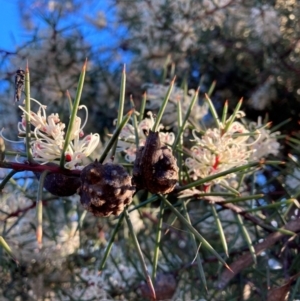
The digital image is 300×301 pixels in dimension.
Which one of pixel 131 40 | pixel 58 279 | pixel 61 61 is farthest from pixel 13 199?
pixel 131 40

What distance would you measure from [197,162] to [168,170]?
0.07 metres

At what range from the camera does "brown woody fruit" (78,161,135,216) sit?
0.68 feet

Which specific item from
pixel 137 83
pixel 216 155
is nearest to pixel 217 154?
pixel 216 155

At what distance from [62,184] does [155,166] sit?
35 millimetres

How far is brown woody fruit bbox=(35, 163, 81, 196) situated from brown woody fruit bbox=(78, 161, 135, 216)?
0.01 metres

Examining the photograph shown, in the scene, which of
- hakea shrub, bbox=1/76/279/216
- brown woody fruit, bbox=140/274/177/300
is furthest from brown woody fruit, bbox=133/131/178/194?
brown woody fruit, bbox=140/274/177/300

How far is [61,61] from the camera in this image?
648 millimetres

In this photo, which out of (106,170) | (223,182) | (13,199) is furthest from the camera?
(13,199)

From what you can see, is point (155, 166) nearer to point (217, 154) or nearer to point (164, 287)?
point (217, 154)

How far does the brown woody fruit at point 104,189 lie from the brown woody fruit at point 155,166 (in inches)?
0.6

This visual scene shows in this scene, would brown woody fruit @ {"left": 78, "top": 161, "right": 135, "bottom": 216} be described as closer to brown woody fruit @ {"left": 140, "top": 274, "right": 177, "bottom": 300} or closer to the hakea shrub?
the hakea shrub

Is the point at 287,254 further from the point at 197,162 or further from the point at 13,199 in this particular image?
the point at 13,199

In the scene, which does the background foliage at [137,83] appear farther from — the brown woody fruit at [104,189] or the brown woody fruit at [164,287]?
the brown woody fruit at [104,189]

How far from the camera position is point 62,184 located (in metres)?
0.22
